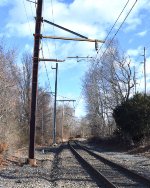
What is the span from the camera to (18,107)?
227 feet

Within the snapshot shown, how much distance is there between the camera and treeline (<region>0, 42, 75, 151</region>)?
38725mm

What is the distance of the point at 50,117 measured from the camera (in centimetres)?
10631

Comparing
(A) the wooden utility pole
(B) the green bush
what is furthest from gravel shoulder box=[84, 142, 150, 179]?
(B) the green bush

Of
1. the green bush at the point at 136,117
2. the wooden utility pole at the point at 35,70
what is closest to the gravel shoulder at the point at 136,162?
the wooden utility pole at the point at 35,70

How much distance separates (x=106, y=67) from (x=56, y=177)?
52.2 metres

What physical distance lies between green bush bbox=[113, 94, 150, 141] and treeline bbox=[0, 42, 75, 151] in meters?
10.4

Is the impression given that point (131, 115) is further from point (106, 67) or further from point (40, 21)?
point (106, 67)

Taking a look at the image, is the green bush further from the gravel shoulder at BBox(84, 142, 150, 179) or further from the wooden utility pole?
the wooden utility pole

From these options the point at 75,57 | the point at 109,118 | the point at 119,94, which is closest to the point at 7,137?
the point at 75,57

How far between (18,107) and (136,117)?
1217 inches

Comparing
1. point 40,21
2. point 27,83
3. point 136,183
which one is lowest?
point 136,183

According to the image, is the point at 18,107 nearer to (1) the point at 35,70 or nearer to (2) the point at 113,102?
(2) the point at 113,102

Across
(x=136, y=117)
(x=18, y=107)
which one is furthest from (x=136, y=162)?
(x=18, y=107)

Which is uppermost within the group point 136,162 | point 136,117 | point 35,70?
point 35,70
